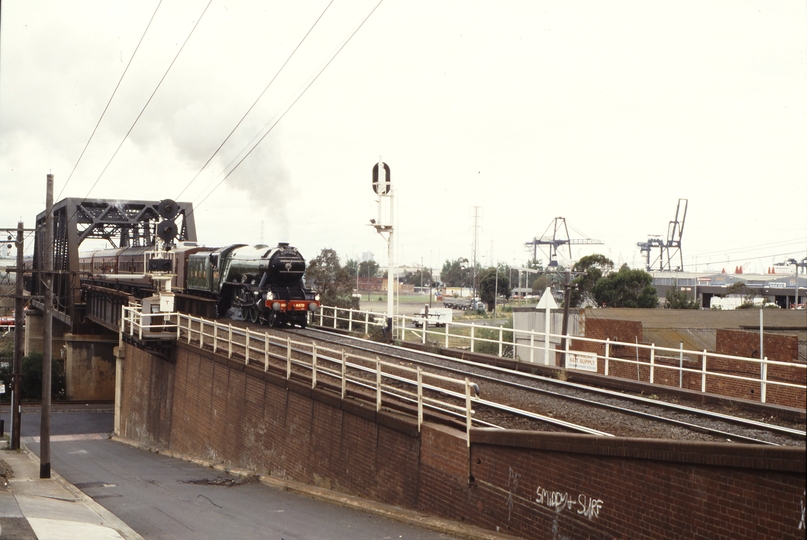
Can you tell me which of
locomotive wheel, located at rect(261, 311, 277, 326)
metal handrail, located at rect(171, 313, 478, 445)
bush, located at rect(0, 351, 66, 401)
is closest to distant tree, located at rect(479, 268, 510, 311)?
bush, located at rect(0, 351, 66, 401)

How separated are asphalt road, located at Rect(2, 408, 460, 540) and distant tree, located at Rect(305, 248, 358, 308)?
3583 cm

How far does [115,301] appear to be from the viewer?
126 feet

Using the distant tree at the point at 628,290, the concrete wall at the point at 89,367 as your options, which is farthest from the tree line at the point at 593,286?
the concrete wall at the point at 89,367

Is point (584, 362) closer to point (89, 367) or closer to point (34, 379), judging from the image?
point (89, 367)

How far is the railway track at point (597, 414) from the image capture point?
36.0ft

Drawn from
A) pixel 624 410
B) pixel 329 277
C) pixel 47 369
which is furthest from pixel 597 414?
pixel 329 277

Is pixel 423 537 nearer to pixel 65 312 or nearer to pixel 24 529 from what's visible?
pixel 24 529

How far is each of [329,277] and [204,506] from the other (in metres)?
46.9

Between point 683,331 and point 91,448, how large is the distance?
24.5m

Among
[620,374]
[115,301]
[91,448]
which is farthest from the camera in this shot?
[115,301]

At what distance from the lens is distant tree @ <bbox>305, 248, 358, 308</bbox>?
60.7 meters

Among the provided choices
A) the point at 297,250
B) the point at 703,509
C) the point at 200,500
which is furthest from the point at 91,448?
the point at 703,509

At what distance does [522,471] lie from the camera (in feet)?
33.2

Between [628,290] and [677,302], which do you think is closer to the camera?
[677,302]
